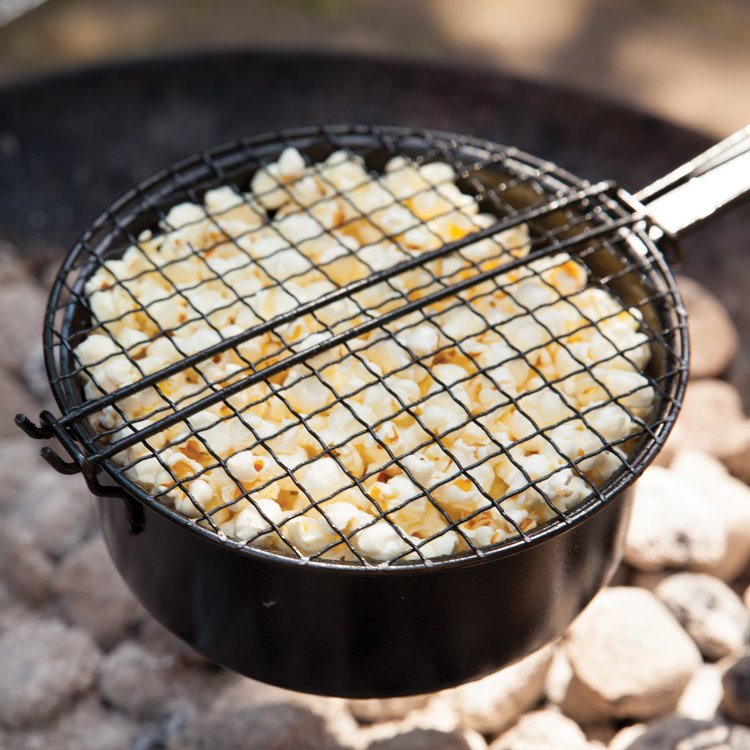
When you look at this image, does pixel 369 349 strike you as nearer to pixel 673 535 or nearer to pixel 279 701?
pixel 279 701

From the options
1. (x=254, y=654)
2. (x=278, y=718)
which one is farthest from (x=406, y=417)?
(x=278, y=718)

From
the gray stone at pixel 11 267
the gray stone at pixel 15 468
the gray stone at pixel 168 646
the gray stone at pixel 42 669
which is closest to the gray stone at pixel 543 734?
the gray stone at pixel 168 646

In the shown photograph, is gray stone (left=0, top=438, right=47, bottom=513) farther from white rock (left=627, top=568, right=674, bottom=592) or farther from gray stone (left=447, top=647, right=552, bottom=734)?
white rock (left=627, top=568, right=674, bottom=592)

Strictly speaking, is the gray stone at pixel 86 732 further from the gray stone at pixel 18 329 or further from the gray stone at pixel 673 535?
the gray stone at pixel 673 535

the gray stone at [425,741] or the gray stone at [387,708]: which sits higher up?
the gray stone at [425,741]

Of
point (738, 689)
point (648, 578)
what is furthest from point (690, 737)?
point (648, 578)

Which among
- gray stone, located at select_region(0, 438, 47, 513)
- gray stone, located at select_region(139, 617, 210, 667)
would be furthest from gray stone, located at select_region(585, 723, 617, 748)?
gray stone, located at select_region(0, 438, 47, 513)

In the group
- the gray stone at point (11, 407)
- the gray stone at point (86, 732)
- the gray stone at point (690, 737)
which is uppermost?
the gray stone at point (690, 737)
